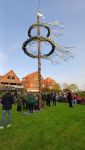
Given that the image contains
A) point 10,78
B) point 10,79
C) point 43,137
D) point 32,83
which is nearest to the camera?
point 43,137

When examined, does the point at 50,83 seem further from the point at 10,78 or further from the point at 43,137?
the point at 43,137

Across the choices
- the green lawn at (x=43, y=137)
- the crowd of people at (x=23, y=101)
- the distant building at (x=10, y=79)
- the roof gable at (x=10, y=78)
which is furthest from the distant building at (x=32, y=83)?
the green lawn at (x=43, y=137)

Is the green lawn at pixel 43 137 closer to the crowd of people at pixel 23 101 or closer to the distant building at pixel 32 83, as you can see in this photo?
the crowd of people at pixel 23 101

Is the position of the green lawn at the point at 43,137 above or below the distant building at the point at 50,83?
below

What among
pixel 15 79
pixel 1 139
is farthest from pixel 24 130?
pixel 15 79

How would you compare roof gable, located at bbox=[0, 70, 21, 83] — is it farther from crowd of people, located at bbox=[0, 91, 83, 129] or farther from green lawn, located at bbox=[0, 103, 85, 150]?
green lawn, located at bbox=[0, 103, 85, 150]

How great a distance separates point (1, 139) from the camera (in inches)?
565

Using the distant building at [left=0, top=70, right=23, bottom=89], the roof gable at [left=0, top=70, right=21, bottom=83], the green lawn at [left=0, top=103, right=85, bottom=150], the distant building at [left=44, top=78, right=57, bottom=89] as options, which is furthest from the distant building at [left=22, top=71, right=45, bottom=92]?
the green lawn at [left=0, top=103, right=85, bottom=150]

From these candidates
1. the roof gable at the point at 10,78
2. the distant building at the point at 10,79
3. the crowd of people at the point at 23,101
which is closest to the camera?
the crowd of people at the point at 23,101

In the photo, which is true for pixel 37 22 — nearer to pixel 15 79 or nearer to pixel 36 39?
pixel 36 39

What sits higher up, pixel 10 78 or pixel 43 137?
pixel 10 78

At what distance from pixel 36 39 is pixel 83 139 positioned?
2050 cm

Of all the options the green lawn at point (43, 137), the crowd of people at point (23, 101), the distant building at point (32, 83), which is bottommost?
the green lawn at point (43, 137)

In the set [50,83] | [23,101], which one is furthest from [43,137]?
[50,83]
